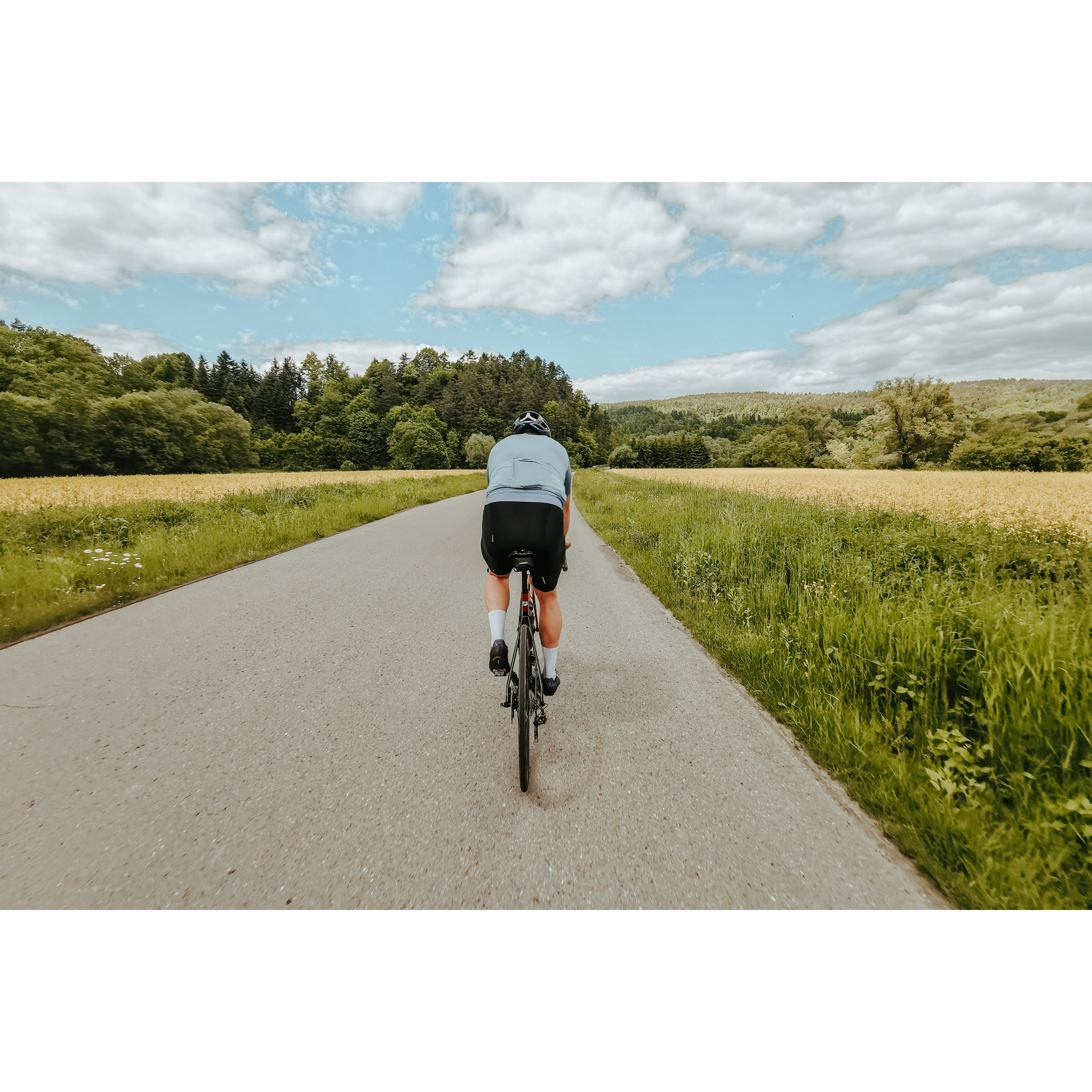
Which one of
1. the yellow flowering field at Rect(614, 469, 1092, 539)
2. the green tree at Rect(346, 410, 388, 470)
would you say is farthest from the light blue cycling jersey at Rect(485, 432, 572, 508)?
the green tree at Rect(346, 410, 388, 470)

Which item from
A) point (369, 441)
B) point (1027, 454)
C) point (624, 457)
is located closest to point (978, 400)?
point (1027, 454)

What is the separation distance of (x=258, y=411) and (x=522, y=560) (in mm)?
80768

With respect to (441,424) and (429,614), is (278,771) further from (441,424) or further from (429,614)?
(441,424)

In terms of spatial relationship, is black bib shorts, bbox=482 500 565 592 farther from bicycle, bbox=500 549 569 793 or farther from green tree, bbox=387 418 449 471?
green tree, bbox=387 418 449 471

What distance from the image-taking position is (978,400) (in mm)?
54500

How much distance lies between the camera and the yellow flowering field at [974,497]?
935 cm

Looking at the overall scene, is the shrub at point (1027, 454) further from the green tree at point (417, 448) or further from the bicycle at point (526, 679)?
the green tree at point (417, 448)

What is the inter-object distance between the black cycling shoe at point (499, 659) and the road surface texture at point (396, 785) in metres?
0.49

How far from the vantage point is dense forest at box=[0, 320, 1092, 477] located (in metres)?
32.3

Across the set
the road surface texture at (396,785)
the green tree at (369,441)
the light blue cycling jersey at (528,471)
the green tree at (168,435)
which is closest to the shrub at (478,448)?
the green tree at (369,441)

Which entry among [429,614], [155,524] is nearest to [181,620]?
[429,614]

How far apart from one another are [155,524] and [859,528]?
43.9ft

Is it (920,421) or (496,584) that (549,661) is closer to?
(496,584)

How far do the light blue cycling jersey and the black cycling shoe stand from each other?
0.93m
